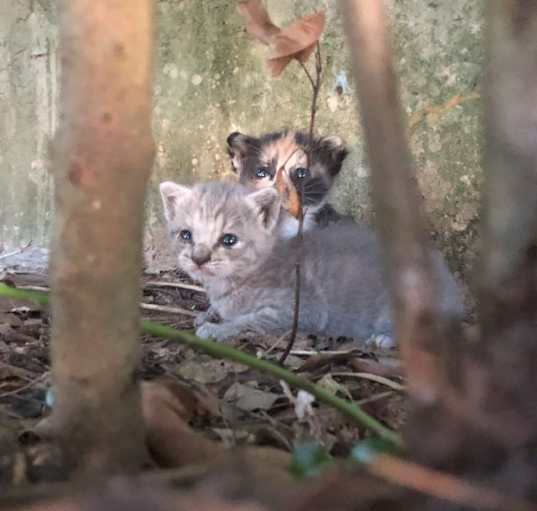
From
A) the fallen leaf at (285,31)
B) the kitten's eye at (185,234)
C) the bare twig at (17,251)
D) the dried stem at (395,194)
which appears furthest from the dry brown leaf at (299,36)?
the bare twig at (17,251)

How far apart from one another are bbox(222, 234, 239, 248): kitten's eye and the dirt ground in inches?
21.0

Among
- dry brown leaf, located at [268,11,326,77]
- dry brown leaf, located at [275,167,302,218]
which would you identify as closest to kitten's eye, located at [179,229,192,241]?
dry brown leaf, located at [275,167,302,218]

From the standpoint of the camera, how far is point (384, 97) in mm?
774

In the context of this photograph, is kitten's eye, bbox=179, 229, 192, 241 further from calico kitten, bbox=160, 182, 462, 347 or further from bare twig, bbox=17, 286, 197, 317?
bare twig, bbox=17, 286, 197, 317

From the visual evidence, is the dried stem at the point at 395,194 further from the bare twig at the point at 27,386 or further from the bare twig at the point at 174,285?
the bare twig at the point at 174,285

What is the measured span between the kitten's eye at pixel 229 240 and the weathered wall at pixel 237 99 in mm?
729

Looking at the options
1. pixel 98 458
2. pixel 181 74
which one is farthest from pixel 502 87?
pixel 181 74

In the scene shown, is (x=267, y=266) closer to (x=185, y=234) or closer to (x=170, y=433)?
(x=185, y=234)

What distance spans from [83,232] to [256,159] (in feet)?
9.06

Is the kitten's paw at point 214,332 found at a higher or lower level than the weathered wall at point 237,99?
lower

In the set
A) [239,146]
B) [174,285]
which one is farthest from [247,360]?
[239,146]

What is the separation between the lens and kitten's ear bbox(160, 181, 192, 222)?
3057 millimetres

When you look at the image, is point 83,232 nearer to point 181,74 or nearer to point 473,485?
point 473,485

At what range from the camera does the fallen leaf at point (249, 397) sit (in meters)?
1.57
